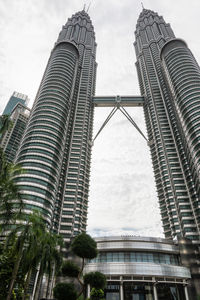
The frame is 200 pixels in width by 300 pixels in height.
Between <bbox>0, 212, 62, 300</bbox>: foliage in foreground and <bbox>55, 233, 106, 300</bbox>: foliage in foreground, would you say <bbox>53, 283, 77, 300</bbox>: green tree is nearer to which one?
<bbox>55, 233, 106, 300</bbox>: foliage in foreground

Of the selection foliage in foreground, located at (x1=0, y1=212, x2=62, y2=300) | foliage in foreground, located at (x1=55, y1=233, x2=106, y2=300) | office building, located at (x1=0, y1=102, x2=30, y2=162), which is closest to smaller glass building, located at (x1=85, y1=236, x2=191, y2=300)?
foliage in foreground, located at (x1=55, y1=233, x2=106, y2=300)

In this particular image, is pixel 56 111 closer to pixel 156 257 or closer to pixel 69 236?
pixel 69 236

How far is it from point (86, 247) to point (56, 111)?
76.7 m

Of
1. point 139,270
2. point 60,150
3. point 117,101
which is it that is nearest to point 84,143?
point 60,150

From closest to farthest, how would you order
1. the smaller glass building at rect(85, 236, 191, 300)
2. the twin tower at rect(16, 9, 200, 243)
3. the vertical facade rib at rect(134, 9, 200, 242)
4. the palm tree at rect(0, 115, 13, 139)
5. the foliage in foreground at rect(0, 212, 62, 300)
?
the palm tree at rect(0, 115, 13, 139)
the foliage in foreground at rect(0, 212, 62, 300)
the smaller glass building at rect(85, 236, 191, 300)
the twin tower at rect(16, 9, 200, 243)
the vertical facade rib at rect(134, 9, 200, 242)

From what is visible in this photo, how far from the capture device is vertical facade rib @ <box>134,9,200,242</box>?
9238 cm

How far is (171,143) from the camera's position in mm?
115812

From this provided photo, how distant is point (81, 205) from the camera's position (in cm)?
10131

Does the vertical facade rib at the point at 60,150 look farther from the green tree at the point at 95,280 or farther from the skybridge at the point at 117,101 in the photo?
the green tree at the point at 95,280

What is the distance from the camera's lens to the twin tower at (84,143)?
86125mm

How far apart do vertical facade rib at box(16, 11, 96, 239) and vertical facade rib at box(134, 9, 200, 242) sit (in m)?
39.6

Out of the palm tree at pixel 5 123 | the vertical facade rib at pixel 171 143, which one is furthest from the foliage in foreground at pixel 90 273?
the vertical facade rib at pixel 171 143

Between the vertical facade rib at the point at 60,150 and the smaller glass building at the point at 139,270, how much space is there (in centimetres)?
2739

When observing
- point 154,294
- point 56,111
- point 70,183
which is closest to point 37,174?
point 70,183
